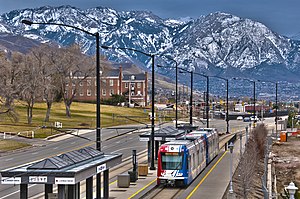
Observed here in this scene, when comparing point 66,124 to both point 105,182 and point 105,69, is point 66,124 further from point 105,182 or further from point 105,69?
point 105,182

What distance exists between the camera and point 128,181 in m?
43.4

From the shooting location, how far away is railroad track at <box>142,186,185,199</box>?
4059 cm

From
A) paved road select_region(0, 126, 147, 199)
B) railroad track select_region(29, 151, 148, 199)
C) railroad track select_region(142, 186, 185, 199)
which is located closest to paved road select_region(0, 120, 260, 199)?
paved road select_region(0, 126, 147, 199)

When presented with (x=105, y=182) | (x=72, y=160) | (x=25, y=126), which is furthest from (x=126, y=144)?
(x=72, y=160)

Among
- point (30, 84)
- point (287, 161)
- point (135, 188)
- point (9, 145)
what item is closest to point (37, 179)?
point (135, 188)

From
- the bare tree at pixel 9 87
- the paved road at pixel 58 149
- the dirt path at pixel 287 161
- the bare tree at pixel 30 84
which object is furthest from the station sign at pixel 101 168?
the bare tree at pixel 30 84

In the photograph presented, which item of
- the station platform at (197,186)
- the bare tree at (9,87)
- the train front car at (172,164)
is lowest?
the station platform at (197,186)

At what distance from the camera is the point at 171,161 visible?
43750 millimetres

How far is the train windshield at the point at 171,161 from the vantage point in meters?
43.6

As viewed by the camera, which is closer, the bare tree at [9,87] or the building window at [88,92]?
the bare tree at [9,87]

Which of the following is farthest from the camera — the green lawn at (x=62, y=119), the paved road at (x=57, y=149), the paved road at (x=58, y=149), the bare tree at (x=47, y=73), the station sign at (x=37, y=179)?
the bare tree at (x=47, y=73)

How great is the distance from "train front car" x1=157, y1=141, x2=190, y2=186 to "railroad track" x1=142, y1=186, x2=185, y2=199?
469 millimetres

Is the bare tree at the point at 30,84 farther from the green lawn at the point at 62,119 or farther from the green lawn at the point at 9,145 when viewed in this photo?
the green lawn at the point at 9,145

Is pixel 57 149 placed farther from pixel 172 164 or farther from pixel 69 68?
pixel 69 68
